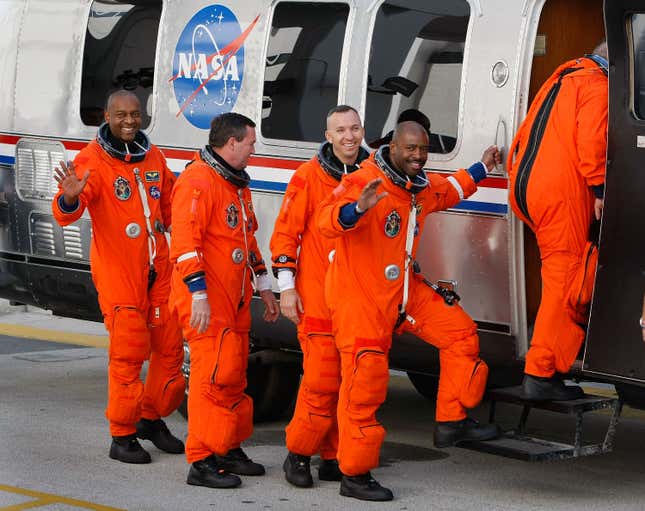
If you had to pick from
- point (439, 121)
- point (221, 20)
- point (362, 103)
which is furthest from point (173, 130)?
point (439, 121)

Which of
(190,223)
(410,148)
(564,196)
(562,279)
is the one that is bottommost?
(562,279)

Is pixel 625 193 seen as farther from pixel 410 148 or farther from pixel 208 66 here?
pixel 208 66

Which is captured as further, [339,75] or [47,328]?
[47,328]

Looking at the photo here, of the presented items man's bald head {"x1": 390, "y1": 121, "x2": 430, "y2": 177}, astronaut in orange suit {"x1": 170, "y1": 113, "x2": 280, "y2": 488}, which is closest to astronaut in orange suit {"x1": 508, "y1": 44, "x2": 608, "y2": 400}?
man's bald head {"x1": 390, "y1": 121, "x2": 430, "y2": 177}

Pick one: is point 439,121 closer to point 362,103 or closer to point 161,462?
point 362,103

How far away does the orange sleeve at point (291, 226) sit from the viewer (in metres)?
6.85

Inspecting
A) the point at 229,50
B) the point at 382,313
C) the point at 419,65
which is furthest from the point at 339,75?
the point at 382,313

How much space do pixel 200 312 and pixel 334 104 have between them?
5.07 ft

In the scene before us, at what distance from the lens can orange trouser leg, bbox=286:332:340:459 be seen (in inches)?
269

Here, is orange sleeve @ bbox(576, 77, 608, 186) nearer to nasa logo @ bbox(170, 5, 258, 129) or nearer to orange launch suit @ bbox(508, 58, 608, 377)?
orange launch suit @ bbox(508, 58, 608, 377)

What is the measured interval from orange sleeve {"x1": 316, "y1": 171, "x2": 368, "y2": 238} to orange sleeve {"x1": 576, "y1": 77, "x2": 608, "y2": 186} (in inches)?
37.8

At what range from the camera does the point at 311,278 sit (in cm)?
694

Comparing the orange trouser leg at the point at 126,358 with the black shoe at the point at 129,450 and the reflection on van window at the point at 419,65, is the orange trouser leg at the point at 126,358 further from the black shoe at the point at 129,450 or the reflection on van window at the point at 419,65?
the reflection on van window at the point at 419,65

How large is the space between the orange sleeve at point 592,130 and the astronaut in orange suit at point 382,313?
28.4 inches
